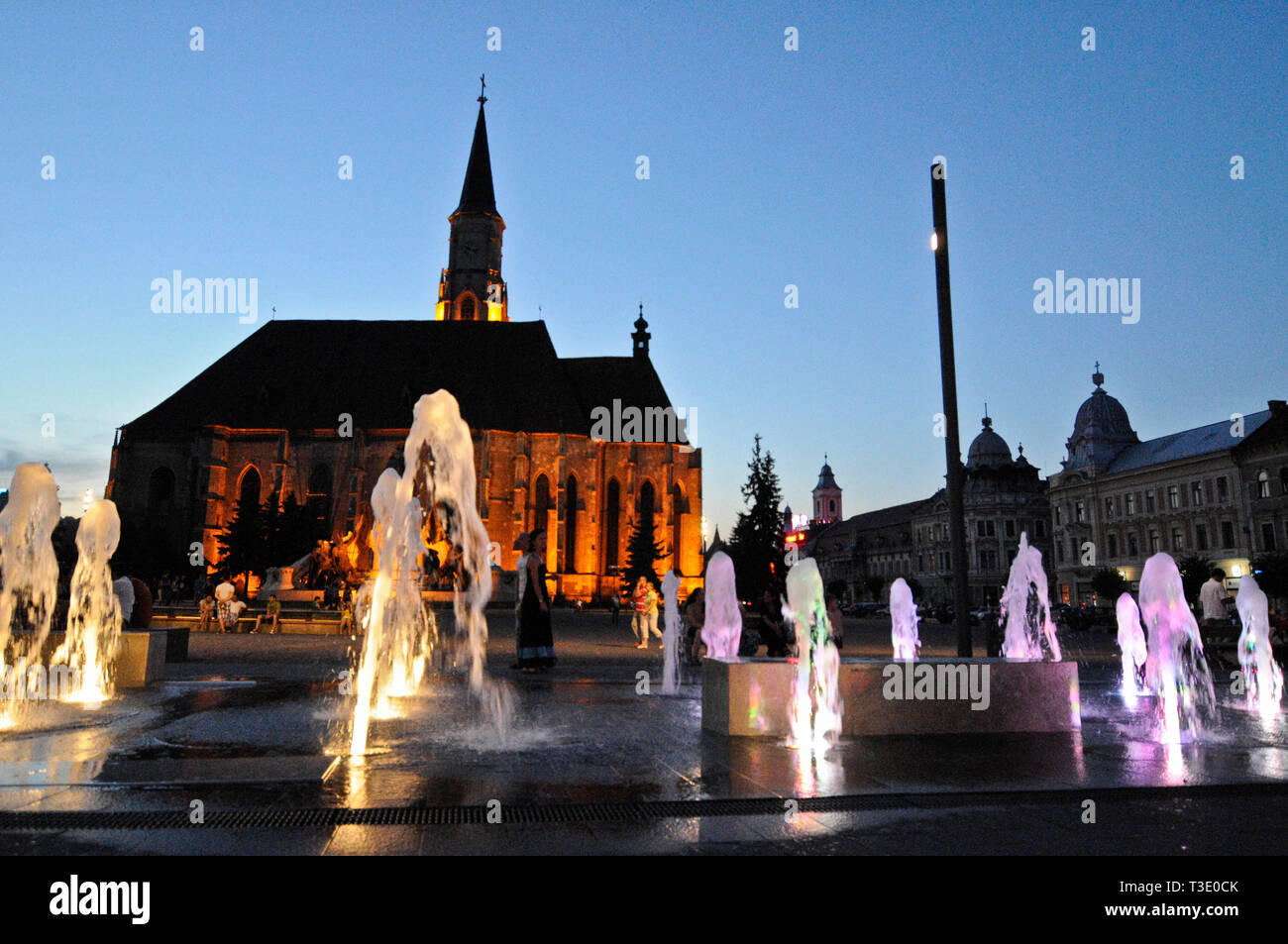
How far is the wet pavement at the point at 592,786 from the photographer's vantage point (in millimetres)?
3990

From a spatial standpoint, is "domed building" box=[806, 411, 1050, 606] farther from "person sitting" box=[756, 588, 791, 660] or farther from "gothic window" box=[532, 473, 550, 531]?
"person sitting" box=[756, 588, 791, 660]

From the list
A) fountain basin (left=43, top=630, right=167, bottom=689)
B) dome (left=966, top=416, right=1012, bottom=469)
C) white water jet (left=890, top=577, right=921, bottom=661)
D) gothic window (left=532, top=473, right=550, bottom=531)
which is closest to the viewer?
fountain basin (left=43, top=630, right=167, bottom=689)

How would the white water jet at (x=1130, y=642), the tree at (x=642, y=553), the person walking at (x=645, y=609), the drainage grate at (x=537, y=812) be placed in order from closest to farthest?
the drainage grate at (x=537, y=812), the white water jet at (x=1130, y=642), the person walking at (x=645, y=609), the tree at (x=642, y=553)

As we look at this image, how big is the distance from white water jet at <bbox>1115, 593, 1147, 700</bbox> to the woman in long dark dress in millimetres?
8591

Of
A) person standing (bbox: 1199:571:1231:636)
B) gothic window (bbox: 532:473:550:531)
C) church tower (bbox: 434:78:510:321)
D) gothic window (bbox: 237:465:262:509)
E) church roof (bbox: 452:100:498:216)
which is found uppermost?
church roof (bbox: 452:100:498:216)

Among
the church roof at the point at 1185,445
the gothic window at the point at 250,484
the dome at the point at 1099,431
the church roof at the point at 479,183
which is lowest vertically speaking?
the gothic window at the point at 250,484

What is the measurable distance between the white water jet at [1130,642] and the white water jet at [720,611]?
5870 mm

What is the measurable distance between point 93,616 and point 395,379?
4889 cm

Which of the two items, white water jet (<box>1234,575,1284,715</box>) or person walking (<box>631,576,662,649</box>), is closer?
white water jet (<box>1234,575,1284,715</box>)

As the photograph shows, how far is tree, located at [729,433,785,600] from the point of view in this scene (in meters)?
42.7

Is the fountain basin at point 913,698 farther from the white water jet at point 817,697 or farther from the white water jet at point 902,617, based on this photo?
the white water jet at point 902,617

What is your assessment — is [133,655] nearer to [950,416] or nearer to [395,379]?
[950,416]

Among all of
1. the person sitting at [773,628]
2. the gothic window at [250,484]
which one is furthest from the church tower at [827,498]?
the person sitting at [773,628]

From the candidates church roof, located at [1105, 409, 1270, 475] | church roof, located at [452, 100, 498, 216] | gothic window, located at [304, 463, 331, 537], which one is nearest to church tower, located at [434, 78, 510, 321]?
church roof, located at [452, 100, 498, 216]
